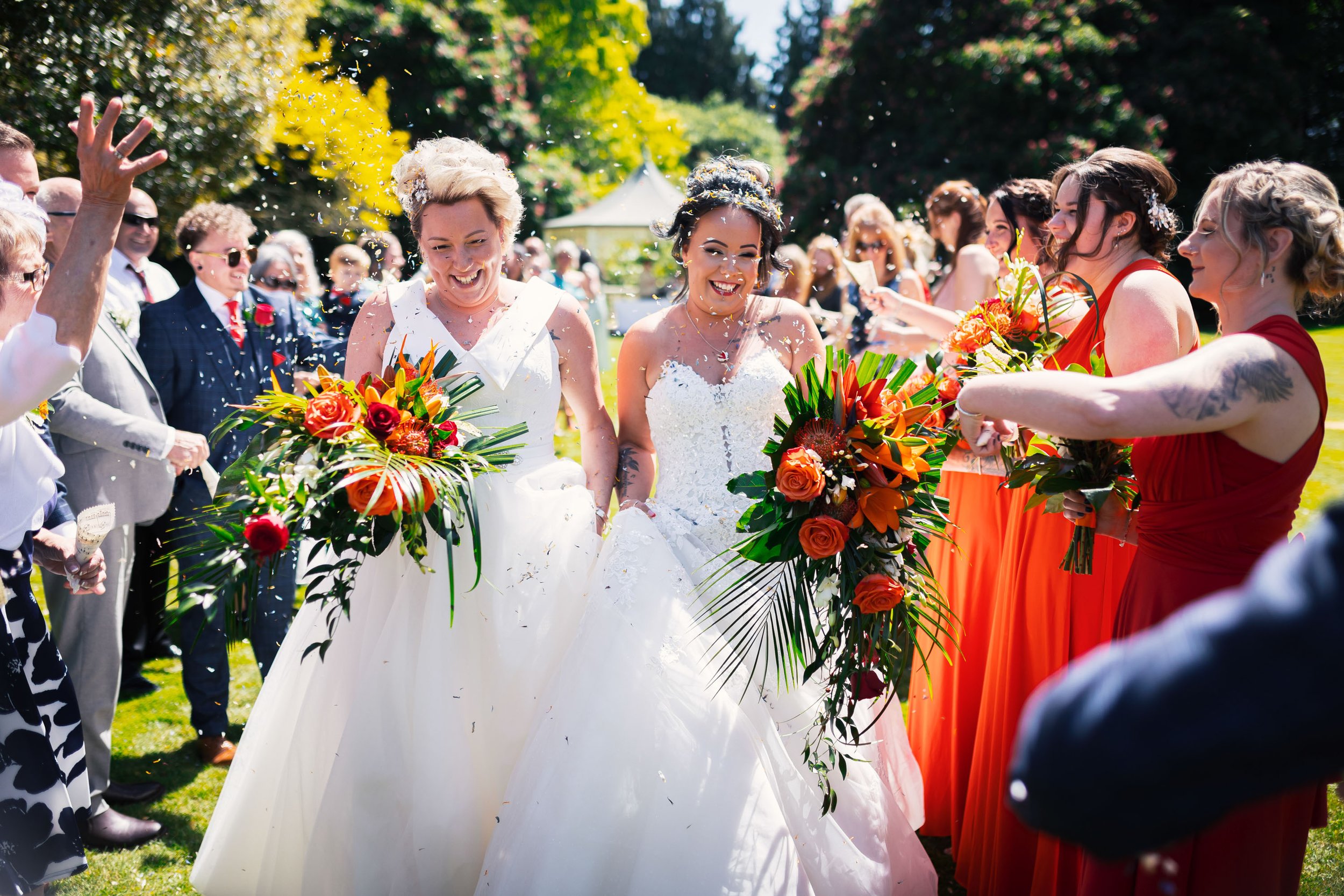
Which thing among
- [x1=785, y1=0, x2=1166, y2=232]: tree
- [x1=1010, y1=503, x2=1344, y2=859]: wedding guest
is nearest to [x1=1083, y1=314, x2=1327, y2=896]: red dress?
[x1=1010, y1=503, x2=1344, y2=859]: wedding guest

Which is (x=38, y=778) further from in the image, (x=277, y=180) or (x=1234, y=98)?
(x=1234, y=98)

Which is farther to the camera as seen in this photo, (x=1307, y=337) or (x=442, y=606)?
(x=442, y=606)

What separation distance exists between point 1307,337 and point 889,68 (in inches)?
745

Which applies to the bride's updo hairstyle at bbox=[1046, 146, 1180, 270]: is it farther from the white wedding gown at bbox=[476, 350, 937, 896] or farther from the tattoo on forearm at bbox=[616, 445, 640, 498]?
the tattoo on forearm at bbox=[616, 445, 640, 498]

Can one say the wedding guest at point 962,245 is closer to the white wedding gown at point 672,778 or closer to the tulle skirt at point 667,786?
the white wedding gown at point 672,778

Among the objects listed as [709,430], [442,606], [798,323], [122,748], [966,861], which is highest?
[798,323]

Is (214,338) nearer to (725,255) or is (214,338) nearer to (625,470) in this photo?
(625,470)

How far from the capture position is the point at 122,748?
15.0ft

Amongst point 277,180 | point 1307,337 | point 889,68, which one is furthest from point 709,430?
point 889,68

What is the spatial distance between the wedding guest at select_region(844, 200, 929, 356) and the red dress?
3.59 metres

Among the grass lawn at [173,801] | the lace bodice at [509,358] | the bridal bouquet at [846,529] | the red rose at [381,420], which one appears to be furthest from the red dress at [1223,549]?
the red rose at [381,420]

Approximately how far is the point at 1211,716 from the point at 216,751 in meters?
4.73

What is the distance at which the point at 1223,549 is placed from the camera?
2.32 meters

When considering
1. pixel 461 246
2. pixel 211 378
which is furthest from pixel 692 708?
pixel 211 378
